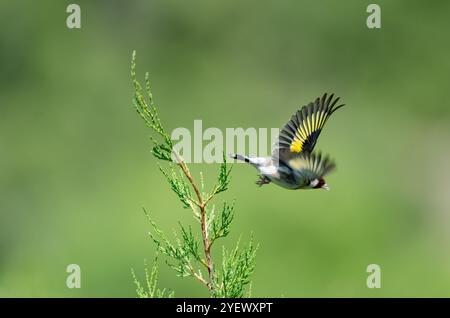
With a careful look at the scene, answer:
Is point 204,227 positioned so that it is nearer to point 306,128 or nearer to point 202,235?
point 202,235

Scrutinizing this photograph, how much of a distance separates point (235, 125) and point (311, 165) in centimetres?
617

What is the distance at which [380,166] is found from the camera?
27.0 feet

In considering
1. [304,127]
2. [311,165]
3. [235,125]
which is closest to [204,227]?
[311,165]

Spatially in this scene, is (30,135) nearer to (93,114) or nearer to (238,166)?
(93,114)

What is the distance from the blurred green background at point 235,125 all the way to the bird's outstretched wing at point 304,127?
3456 mm

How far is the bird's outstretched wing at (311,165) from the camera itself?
1.54m

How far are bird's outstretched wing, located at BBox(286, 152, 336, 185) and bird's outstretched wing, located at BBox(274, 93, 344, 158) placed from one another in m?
0.13

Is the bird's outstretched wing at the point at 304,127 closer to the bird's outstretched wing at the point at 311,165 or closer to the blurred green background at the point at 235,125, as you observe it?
the bird's outstretched wing at the point at 311,165

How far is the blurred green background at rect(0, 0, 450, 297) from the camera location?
6.16 m

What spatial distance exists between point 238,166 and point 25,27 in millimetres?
3982

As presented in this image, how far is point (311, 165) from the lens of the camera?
159cm

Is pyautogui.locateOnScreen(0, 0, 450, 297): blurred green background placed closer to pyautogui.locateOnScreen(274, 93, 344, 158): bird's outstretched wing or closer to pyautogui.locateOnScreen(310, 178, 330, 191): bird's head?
pyautogui.locateOnScreen(274, 93, 344, 158): bird's outstretched wing

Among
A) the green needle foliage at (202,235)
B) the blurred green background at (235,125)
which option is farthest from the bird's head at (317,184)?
the blurred green background at (235,125)

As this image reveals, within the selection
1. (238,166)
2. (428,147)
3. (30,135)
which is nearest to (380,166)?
(428,147)
